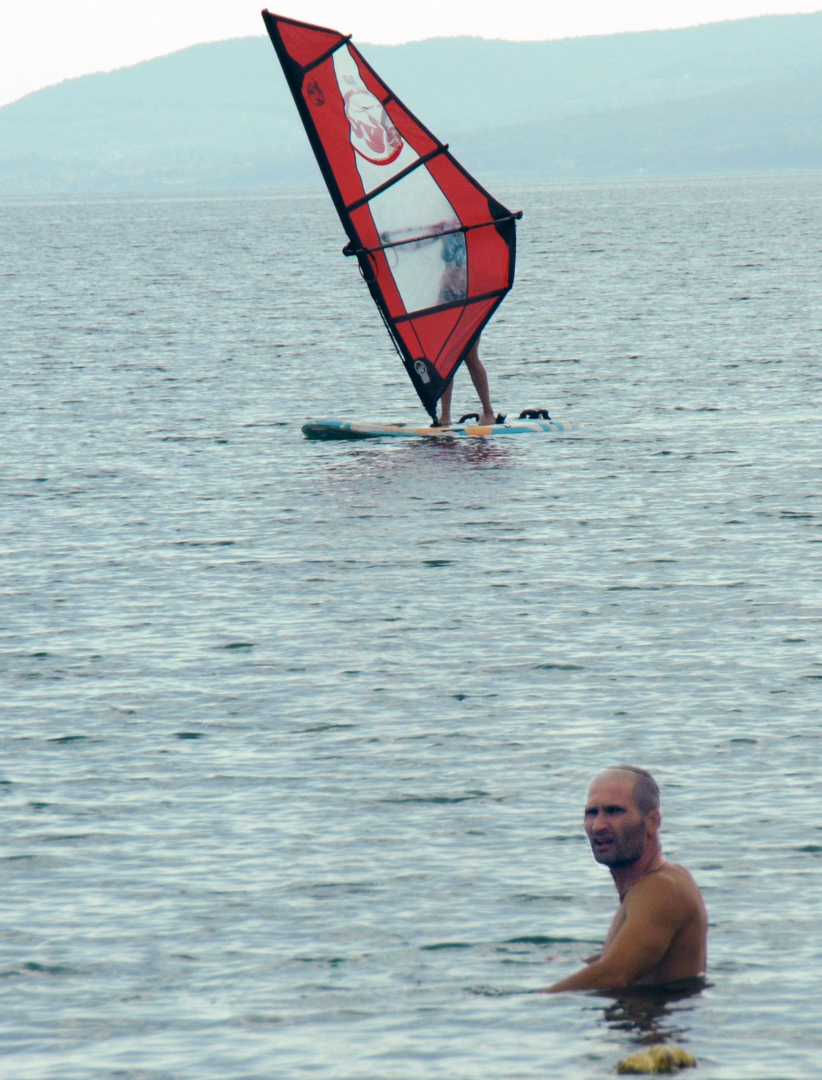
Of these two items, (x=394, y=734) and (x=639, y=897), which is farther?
(x=394, y=734)

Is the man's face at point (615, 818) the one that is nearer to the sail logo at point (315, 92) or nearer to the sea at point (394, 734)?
the sea at point (394, 734)

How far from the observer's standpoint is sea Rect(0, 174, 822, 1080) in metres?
9.23

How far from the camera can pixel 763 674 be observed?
1505 cm

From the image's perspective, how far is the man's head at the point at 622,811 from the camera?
845 cm

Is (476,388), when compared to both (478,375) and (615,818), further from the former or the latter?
(615,818)

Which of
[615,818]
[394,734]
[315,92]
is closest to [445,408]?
[315,92]

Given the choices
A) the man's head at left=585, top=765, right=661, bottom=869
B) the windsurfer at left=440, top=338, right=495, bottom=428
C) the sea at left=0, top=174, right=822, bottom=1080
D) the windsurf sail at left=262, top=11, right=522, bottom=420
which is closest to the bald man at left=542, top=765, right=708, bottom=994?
the man's head at left=585, top=765, right=661, bottom=869

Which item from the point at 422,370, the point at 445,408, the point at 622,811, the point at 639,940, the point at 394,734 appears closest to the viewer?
the point at 622,811

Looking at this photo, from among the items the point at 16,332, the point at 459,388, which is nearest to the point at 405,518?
the point at 459,388

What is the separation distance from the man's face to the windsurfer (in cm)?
1956

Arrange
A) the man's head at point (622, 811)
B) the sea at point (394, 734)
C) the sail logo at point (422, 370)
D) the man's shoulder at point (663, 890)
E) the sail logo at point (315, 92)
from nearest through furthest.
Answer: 1. the man's head at point (622, 811)
2. the man's shoulder at point (663, 890)
3. the sea at point (394, 734)
4. the sail logo at point (315, 92)
5. the sail logo at point (422, 370)

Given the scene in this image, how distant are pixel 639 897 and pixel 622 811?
0.50 m

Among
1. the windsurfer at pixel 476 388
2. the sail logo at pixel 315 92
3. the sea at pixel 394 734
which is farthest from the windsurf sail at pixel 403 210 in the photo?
the sea at pixel 394 734

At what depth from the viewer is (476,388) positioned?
28.5 metres
